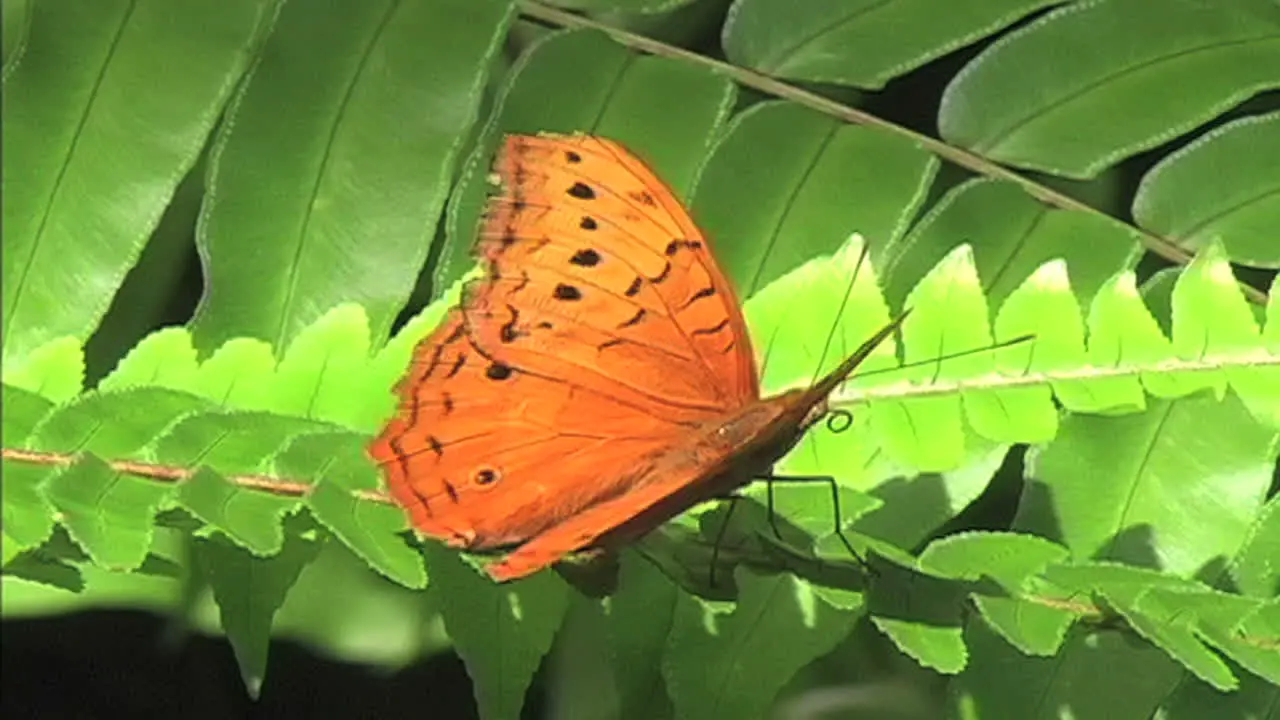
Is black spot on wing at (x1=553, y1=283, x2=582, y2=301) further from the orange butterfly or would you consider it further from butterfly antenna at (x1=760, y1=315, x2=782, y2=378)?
butterfly antenna at (x1=760, y1=315, x2=782, y2=378)

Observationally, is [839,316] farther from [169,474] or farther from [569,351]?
[169,474]

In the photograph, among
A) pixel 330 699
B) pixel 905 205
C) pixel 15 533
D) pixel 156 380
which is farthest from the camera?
pixel 330 699

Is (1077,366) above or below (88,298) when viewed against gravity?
above

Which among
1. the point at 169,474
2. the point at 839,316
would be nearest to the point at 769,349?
the point at 839,316

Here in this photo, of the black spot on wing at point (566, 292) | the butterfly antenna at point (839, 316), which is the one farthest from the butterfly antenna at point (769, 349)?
the black spot on wing at point (566, 292)

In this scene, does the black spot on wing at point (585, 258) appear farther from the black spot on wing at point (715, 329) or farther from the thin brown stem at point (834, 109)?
the thin brown stem at point (834, 109)

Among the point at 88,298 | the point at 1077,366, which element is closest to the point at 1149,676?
the point at 1077,366

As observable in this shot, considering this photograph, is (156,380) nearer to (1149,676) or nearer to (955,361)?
(955,361)
